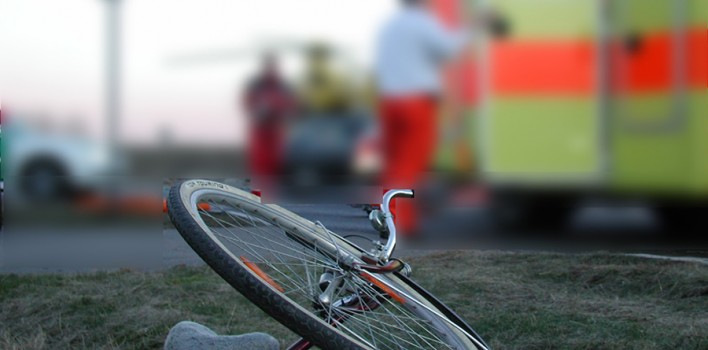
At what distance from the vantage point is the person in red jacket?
355 cm

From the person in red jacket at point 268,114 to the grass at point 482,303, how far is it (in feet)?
3.96

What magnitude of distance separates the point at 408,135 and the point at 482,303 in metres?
1.66

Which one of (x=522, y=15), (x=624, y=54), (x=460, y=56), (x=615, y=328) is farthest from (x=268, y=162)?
(x=615, y=328)

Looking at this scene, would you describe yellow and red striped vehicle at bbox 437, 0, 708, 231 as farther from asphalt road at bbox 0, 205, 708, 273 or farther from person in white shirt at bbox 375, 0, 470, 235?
asphalt road at bbox 0, 205, 708, 273

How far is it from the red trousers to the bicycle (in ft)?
1.63

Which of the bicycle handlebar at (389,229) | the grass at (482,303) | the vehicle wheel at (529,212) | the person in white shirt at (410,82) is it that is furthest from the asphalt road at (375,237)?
the bicycle handlebar at (389,229)

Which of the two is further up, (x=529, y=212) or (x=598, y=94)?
(x=598, y=94)

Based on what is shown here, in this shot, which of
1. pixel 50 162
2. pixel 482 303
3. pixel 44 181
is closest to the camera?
pixel 50 162

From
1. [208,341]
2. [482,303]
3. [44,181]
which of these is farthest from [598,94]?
[44,181]

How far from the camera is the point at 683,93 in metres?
3.70

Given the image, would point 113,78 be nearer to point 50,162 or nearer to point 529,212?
point 50,162

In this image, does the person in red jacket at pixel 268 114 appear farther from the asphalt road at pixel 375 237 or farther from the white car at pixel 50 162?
the white car at pixel 50 162

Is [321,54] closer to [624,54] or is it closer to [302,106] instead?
[302,106]

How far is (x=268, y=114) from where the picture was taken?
11.7 feet
